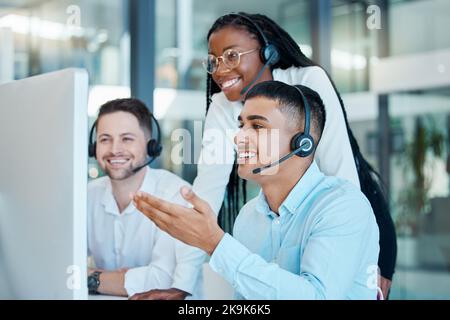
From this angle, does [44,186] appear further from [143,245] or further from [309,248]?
[143,245]

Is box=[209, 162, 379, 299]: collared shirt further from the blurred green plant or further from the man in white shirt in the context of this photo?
the blurred green plant

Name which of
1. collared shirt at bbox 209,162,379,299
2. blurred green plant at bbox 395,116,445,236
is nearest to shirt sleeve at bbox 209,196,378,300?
collared shirt at bbox 209,162,379,299

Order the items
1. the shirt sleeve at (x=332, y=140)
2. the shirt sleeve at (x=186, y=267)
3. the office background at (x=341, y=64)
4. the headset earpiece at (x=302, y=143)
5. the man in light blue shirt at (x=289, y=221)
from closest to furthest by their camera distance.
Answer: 1. the man in light blue shirt at (x=289, y=221)
2. the headset earpiece at (x=302, y=143)
3. the shirt sleeve at (x=332, y=140)
4. the shirt sleeve at (x=186, y=267)
5. the office background at (x=341, y=64)

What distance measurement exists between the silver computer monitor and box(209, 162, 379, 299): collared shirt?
25 cm

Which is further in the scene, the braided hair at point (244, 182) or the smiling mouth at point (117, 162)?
the smiling mouth at point (117, 162)

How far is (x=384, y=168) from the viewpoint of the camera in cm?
356

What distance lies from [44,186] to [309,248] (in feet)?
1.61

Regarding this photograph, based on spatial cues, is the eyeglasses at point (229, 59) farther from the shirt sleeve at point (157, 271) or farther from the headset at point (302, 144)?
the shirt sleeve at point (157, 271)

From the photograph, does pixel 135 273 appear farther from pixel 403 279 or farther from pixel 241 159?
pixel 403 279

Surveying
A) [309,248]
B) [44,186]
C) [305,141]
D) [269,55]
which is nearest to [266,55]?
[269,55]

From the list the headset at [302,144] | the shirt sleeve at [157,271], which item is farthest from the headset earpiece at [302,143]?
the shirt sleeve at [157,271]

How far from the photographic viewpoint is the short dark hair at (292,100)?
1.21 meters

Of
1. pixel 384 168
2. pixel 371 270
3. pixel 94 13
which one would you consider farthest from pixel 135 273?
pixel 384 168

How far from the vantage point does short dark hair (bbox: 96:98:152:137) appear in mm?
1672
